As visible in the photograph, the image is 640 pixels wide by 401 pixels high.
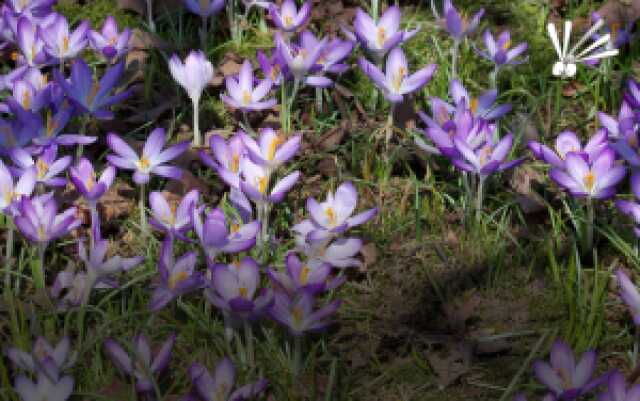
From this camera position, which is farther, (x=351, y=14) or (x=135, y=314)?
(x=351, y=14)

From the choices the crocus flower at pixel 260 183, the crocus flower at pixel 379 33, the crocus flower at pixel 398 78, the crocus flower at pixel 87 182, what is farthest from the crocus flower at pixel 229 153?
the crocus flower at pixel 379 33

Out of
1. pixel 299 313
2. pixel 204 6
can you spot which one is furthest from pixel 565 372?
pixel 204 6

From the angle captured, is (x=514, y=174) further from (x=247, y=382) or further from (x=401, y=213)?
(x=247, y=382)

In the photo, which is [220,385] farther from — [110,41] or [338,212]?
[110,41]

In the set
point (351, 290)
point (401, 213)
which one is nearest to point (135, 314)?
point (351, 290)

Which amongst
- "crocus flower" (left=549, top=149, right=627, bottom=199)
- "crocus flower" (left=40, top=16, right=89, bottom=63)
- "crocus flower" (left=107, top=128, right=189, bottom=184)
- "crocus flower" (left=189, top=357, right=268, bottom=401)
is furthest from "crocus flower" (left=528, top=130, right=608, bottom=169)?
"crocus flower" (left=40, top=16, right=89, bottom=63)

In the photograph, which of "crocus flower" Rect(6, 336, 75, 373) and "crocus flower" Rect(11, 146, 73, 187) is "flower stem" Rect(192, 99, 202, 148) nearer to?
"crocus flower" Rect(11, 146, 73, 187)

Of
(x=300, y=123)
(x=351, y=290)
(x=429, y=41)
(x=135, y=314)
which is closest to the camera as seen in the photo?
(x=135, y=314)
